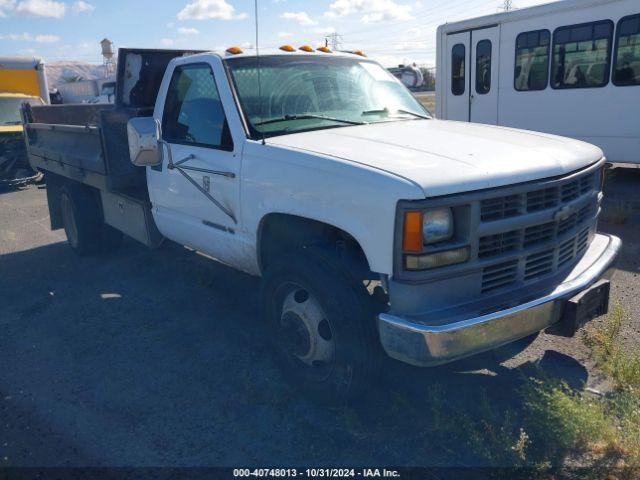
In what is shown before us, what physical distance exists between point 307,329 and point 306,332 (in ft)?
0.09

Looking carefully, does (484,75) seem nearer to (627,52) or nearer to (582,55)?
(582,55)

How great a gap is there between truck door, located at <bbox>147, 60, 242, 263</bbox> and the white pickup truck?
16 mm

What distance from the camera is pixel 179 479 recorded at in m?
3.07

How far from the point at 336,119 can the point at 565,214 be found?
172 cm

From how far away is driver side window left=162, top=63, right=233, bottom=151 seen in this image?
14.0 feet

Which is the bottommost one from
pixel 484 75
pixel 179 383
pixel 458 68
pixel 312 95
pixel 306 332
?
pixel 179 383

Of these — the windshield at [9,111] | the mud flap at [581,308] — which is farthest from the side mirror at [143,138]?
the windshield at [9,111]

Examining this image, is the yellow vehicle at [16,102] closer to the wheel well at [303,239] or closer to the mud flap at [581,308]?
the wheel well at [303,239]

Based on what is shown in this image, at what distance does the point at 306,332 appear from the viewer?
3.63 m

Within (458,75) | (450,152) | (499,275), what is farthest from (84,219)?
(458,75)

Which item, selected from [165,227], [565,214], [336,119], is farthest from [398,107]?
[165,227]

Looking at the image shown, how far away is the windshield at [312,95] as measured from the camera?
414cm

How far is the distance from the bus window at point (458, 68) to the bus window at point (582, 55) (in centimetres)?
209

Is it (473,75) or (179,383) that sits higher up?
(473,75)
